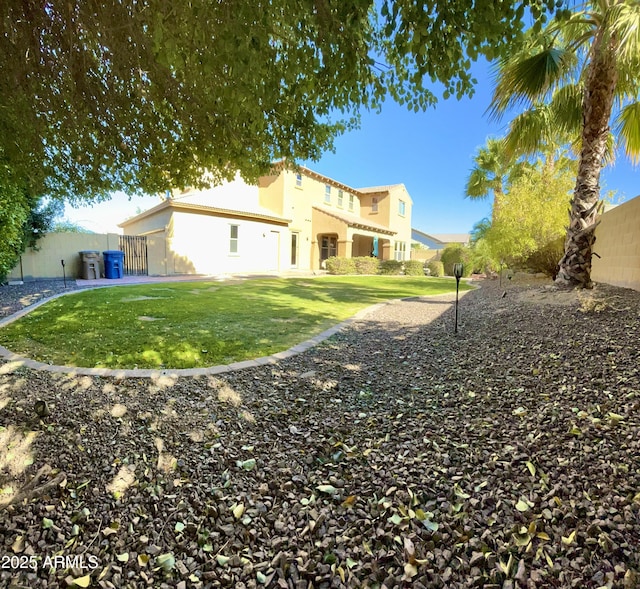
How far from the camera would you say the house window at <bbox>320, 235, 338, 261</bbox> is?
2620 centimetres

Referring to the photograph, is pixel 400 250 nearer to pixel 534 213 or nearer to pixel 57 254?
pixel 534 213

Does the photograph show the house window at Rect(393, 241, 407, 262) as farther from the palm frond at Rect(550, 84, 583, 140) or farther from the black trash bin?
the black trash bin

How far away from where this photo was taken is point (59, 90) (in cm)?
414

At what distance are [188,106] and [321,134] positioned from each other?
1.62 m

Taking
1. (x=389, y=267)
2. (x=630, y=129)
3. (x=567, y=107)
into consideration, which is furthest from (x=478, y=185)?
(x=630, y=129)

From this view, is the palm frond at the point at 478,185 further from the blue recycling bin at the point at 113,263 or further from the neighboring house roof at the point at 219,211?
the blue recycling bin at the point at 113,263

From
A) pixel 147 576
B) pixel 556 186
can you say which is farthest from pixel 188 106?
pixel 556 186

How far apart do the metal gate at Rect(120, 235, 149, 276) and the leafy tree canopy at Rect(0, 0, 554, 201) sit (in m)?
11.6

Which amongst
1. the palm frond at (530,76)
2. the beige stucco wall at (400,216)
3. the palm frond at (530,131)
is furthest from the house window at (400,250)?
the palm frond at (530,76)

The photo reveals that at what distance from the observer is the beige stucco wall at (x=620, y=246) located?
23.6ft

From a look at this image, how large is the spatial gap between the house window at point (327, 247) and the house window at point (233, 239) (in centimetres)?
808

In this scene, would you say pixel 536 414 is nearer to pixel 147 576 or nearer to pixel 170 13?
pixel 147 576

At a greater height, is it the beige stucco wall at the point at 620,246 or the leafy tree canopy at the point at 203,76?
the leafy tree canopy at the point at 203,76

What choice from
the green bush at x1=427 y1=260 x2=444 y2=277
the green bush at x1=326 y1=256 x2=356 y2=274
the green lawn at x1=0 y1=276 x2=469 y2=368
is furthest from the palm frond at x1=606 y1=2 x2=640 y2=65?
the green bush at x1=427 y1=260 x2=444 y2=277
